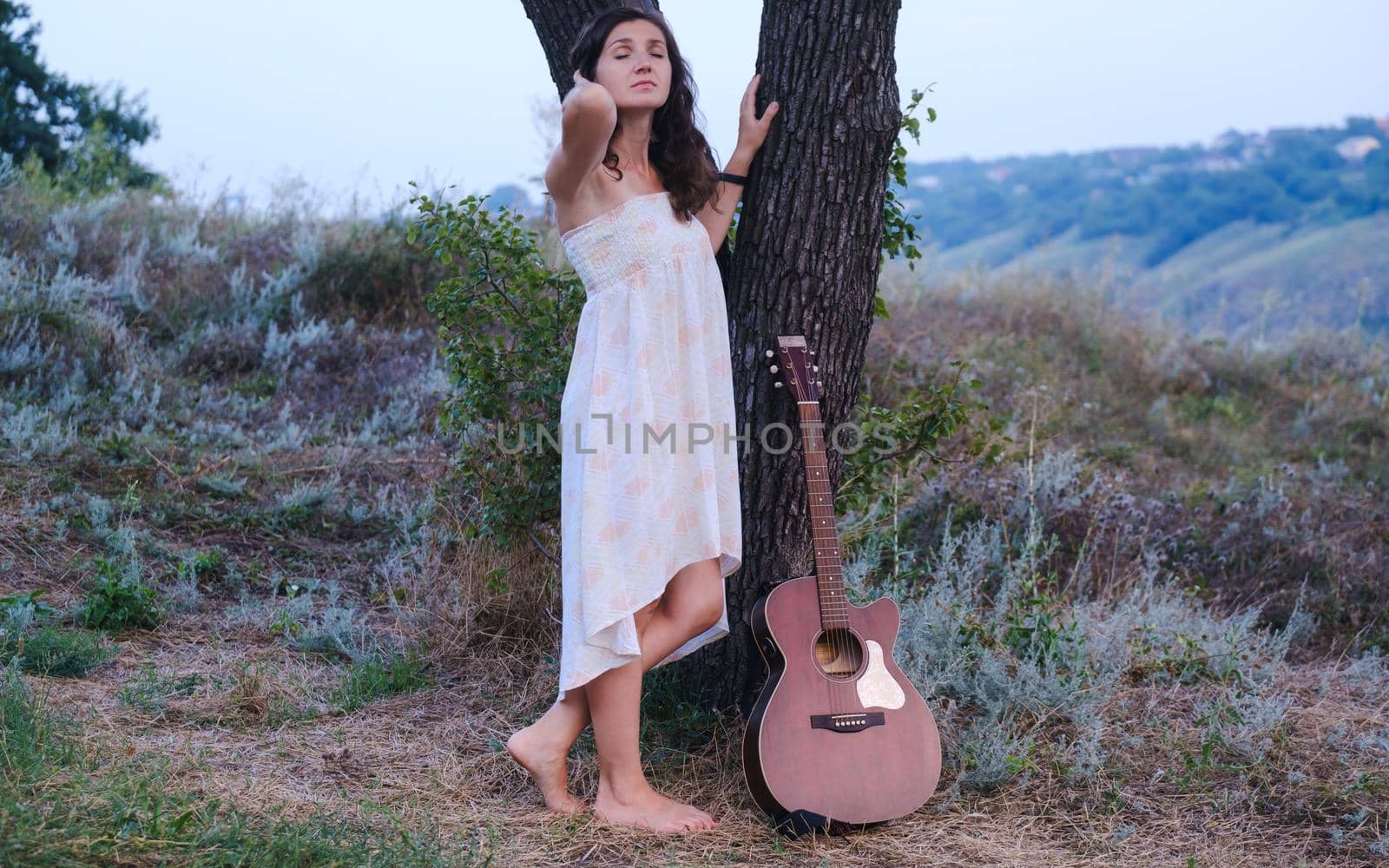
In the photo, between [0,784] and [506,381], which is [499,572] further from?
[0,784]

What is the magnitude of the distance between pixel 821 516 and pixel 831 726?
59 cm

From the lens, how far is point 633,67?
3.02 meters

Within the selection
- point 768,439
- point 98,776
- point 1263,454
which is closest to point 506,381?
point 768,439

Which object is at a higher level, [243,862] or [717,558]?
[717,558]

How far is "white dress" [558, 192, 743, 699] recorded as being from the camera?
2.97 meters

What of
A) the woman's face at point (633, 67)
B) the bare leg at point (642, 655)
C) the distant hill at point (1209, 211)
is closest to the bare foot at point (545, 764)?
the bare leg at point (642, 655)

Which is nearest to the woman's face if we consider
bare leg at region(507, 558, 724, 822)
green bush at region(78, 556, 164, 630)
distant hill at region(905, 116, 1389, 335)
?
bare leg at region(507, 558, 724, 822)

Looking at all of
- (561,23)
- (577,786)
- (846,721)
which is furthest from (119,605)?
(846,721)

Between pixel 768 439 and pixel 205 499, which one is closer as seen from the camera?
pixel 768 439

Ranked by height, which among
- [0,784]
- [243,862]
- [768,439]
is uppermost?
[768,439]

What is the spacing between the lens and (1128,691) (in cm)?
398

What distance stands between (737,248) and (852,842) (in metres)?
1.71

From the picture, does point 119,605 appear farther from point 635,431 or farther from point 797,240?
point 797,240

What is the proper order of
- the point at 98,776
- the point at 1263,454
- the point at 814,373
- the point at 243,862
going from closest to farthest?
the point at 243,862
the point at 98,776
the point at 814,373
the point at 1263,454
